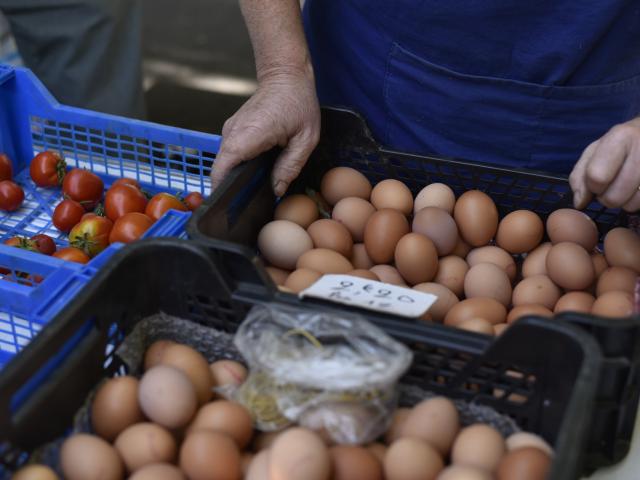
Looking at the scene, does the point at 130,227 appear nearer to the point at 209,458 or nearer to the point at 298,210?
the point at 298,210

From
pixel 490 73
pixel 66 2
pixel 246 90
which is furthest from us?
pixel 246 90

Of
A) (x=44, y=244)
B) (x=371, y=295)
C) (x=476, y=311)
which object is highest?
(x=371, y=295)

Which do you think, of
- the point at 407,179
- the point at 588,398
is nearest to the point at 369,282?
the point at 588,398

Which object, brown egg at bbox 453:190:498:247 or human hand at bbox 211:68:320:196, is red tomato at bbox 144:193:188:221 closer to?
human hand at bbox 211:68:320:196

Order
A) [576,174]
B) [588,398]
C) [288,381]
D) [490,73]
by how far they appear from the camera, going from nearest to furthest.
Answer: [588,398] → [288,381] → [576,174] → [490,73]

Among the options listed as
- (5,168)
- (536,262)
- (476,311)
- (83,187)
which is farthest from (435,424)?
(5,168)

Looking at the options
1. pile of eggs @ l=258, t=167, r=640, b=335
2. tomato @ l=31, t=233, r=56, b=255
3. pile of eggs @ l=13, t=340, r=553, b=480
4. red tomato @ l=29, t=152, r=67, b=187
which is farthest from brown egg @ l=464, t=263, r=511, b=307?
red tomato @ l=29, t=152, r=67, b=187

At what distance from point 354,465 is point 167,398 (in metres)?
0.23

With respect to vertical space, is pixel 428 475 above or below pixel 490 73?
below

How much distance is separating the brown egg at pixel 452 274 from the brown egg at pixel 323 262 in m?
0.16

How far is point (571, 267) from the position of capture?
1.29 metres

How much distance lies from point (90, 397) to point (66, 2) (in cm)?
205

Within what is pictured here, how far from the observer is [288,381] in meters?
0.95

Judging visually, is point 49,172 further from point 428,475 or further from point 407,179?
point 428,475
